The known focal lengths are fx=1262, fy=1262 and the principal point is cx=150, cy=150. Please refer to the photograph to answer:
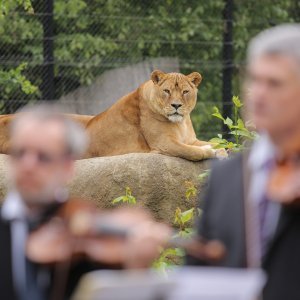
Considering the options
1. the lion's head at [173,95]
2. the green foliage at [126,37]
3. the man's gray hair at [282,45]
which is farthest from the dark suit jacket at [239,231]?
the green foliage at [126,37]

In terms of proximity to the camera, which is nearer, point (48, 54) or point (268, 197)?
point (268, 197)

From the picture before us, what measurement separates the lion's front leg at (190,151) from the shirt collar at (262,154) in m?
5.10

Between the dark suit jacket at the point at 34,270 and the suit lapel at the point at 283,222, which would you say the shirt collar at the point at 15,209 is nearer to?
the dark suit jacket at the point at 34,270

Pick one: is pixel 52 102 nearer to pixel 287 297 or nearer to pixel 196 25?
pixel 196 25

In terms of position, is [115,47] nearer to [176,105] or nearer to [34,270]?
[176,105]

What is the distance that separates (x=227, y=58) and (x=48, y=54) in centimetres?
169

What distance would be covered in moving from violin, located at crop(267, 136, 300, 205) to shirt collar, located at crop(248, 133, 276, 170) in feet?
0.19

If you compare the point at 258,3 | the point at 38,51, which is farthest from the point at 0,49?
the point at 258,3

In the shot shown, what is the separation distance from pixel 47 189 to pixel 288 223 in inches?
22.3

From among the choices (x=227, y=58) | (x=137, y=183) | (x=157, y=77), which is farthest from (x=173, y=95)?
(x=137, y=183)

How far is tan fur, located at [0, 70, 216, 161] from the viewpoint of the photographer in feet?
30.2

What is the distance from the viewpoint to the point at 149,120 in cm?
936

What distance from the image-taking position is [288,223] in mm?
2934

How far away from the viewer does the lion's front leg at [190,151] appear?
8.26 m
